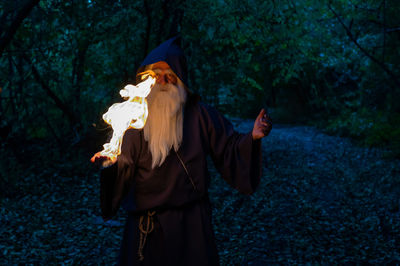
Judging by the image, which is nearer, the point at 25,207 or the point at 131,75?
the point at 25,207

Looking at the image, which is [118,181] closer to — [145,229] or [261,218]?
[145,229]

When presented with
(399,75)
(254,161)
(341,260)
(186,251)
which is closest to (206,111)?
(254,161)

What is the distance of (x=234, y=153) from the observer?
3.17 metres

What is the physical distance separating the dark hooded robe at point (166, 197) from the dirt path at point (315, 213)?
275cm

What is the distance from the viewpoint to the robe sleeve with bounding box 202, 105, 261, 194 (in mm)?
3115

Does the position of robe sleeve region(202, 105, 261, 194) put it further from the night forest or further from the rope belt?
the night forest

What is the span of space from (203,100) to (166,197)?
6.24m

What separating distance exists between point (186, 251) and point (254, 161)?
0.89 m

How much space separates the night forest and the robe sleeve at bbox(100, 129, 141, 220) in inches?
79.1

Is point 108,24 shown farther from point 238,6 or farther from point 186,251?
point 186,251

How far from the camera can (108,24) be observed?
7719mm

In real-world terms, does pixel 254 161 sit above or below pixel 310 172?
above

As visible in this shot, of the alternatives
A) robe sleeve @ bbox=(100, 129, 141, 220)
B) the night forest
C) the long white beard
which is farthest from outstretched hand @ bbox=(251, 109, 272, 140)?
the night forest

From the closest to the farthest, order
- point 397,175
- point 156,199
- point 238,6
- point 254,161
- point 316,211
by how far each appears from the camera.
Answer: point 156,199 → point 254,161 → point 238,6 → point 316,211 → point 397,175
